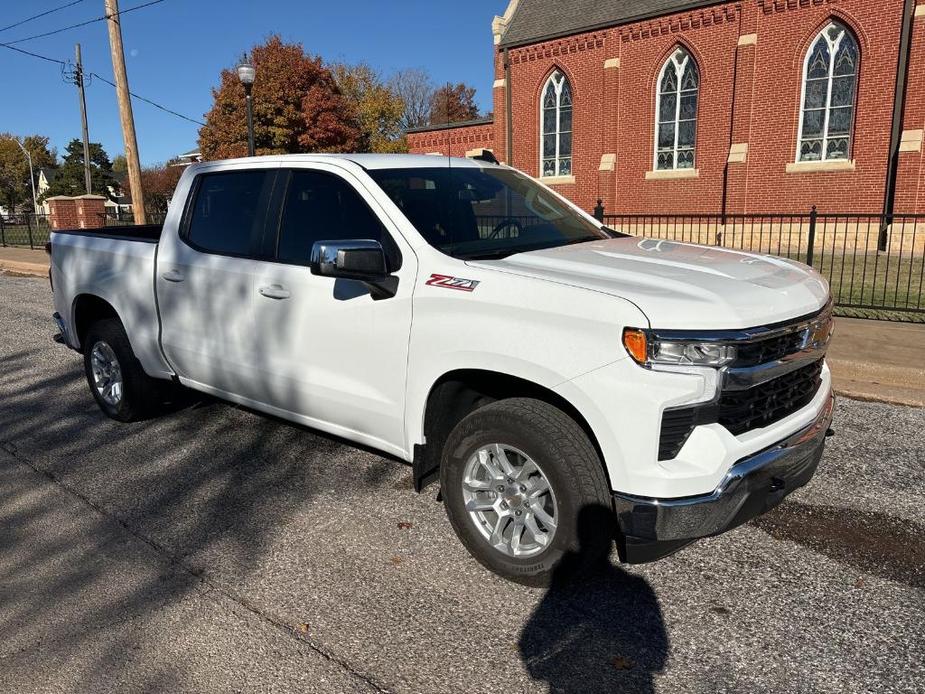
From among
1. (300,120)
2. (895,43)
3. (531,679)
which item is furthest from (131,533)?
(300,120)

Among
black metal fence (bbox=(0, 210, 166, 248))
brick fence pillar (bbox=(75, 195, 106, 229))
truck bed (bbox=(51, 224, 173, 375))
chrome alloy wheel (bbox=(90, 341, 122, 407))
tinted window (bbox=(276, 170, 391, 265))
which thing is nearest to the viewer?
tinted window (bbox=(276, 170, 391, 265))

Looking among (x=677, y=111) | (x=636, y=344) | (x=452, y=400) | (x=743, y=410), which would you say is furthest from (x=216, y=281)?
(x=677, y=111)

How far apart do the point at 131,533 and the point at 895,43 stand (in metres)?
20.8

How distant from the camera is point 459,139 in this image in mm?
28625

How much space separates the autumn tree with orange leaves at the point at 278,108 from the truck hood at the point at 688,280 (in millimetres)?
36327

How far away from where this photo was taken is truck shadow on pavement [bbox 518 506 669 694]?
2619 millimetres

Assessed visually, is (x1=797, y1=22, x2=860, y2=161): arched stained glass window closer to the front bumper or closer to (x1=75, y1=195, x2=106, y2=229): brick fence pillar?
the front bumper

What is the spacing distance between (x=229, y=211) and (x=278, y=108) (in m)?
35.5

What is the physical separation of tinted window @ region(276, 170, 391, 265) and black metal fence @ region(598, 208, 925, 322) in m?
3.94

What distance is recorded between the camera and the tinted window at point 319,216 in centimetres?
383

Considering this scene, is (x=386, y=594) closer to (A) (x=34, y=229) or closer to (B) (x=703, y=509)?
(B) (x=703, y=509)

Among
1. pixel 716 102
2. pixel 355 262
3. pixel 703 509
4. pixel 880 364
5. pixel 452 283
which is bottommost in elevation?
pixel 880 364

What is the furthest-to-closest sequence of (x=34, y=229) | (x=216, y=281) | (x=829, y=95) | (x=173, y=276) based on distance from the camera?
(x=34, y=229), (x=829, y=95), (x=173, y=276), (x=216, y=281)

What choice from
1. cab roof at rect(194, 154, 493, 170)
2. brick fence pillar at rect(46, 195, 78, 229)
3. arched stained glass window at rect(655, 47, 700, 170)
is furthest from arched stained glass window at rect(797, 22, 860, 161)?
brick fence pillar at rect(46, 195, 78, 229)
